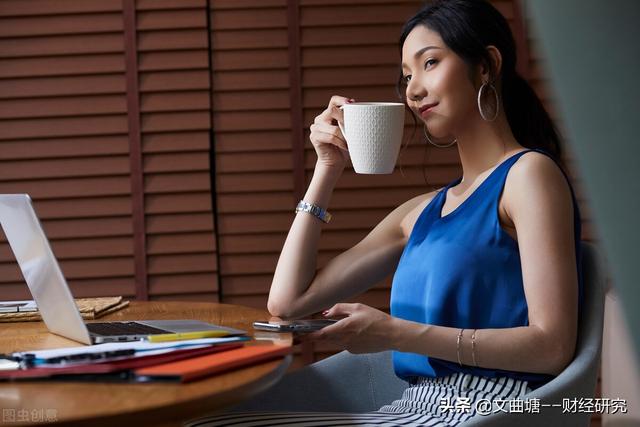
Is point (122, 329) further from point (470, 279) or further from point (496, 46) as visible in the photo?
point (496, 46)

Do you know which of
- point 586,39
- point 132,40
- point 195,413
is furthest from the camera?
point 132,40

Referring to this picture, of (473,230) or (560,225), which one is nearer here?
(560,225)

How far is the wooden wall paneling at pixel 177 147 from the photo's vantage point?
291 centimetres

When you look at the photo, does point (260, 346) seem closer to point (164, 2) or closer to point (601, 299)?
point (601, 299)

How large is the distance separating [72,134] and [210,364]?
2.12 metres

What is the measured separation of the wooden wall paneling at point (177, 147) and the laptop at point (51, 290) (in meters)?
1.54

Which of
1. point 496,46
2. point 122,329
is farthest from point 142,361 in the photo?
point 496,46

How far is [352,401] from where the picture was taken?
1.70 meters

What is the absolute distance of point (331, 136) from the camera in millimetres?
1733

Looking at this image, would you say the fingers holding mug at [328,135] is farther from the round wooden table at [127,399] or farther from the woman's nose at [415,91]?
A: the round wooden table at [127,399]

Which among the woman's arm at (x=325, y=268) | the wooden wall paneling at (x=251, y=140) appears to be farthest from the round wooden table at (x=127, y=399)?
the wooden wall paneling at (x=251, y=140)

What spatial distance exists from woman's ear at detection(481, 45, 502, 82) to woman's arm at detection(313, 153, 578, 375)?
322mm

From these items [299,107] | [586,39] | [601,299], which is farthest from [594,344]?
[299,107]

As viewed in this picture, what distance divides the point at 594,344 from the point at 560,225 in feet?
0.65
